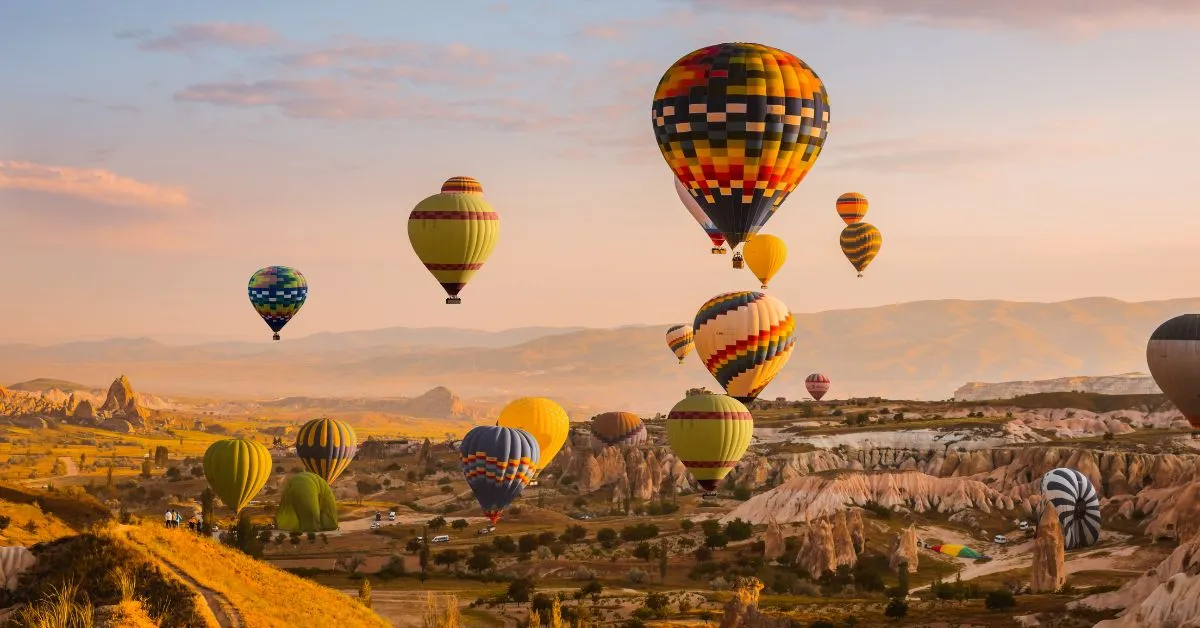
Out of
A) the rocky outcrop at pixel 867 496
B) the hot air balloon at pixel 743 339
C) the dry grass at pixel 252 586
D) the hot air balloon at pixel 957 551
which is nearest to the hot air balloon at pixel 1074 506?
the hot air balloon at pixel 957 551

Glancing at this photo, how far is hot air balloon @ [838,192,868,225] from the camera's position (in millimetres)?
171375

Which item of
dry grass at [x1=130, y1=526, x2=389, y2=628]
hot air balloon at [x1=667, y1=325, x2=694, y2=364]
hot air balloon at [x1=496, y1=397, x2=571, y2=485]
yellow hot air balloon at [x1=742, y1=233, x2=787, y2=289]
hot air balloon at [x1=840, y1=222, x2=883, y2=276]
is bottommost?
dry grass at [x1=130, y1=526, x2=389, y2=628]

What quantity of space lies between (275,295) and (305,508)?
19.8 meters

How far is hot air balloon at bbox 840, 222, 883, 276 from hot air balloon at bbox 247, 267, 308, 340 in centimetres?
6623

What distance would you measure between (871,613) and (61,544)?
154ft

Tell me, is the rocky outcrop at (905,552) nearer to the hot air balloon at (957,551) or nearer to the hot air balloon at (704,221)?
the hot air balloon at (957,551)

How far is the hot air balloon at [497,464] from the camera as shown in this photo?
10212 centimetres

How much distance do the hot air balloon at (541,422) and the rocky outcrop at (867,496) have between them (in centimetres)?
1770

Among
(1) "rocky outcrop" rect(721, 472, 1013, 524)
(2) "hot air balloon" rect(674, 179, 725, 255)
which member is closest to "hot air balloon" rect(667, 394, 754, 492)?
(2) "hot air balloon" rect(674, 179, 725, 255)

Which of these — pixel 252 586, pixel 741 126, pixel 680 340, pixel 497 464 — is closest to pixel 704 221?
pixel 497 464

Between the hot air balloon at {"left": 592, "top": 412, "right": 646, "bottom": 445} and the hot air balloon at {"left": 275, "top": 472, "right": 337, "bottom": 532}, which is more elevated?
the hot air balloon at {"left": 592, "top": 412, "right": 646, "bottom": 445}

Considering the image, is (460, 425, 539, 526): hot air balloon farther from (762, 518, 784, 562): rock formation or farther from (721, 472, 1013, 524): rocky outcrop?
(721, 472, 1013, 524): rocky outcrop

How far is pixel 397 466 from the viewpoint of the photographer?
19475cm

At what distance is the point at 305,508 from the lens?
430ft
